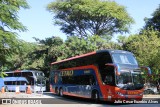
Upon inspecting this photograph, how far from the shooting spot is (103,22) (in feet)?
154

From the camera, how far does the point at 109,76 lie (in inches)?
758

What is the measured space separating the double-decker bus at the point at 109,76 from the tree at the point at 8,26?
5.97m

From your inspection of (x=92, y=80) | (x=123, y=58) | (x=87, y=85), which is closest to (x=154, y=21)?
(x=87, y=85)

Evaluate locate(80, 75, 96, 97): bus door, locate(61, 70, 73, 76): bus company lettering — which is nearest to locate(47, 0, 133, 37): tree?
locate(61, 70, 73, 76): bus company lettering

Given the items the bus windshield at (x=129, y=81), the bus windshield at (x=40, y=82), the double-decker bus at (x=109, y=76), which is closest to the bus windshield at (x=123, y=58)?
the double-decker bus at (x=109, y=76)

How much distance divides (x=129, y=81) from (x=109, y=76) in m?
1.38

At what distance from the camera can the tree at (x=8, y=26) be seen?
18.1 metres

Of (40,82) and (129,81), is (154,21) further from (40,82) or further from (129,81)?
(129,81)

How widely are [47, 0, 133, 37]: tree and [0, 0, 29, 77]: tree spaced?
25.9 m

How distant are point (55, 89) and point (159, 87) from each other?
42.2ft

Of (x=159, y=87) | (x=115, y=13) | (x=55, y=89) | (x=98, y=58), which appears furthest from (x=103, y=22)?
(x=98, y=58)

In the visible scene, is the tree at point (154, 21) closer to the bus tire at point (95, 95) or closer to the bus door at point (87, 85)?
the bus door at point (87, 85)

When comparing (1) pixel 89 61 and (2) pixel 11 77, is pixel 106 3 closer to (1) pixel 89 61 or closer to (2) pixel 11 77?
(2) pixel 11 77

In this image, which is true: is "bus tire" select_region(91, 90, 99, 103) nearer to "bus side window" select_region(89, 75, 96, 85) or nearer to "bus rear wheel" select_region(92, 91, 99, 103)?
"bus rear wheel" select_region(92, 91, 99, 103)
